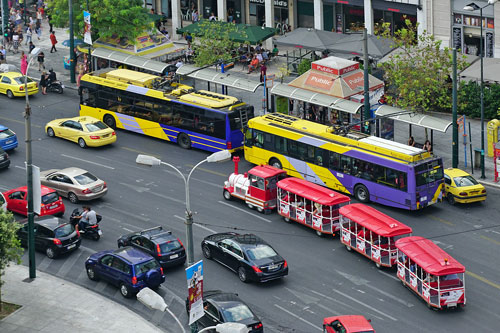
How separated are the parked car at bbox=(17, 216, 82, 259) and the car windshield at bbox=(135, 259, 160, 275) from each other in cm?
519

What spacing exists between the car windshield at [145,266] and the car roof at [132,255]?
148 millimetres

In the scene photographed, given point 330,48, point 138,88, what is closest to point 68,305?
point 138,88

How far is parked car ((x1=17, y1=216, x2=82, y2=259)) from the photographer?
136 ft

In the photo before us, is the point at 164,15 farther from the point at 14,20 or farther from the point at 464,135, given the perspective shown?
the point at 464,135

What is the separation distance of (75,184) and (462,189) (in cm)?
1898

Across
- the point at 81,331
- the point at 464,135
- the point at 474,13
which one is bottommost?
the point at 81,331

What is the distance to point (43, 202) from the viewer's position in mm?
44875

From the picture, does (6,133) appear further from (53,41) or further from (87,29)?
(53,41)

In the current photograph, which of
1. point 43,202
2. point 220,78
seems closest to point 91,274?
point 43,202

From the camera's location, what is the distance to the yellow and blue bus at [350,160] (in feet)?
147

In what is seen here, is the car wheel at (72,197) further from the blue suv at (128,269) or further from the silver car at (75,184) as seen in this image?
the blue suv at (128,269)

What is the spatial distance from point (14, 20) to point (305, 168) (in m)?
43.7

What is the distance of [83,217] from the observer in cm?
4341

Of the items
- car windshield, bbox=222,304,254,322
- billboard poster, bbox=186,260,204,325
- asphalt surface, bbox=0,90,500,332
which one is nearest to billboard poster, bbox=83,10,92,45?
asphalt surface, bbox=0,90,500,332
